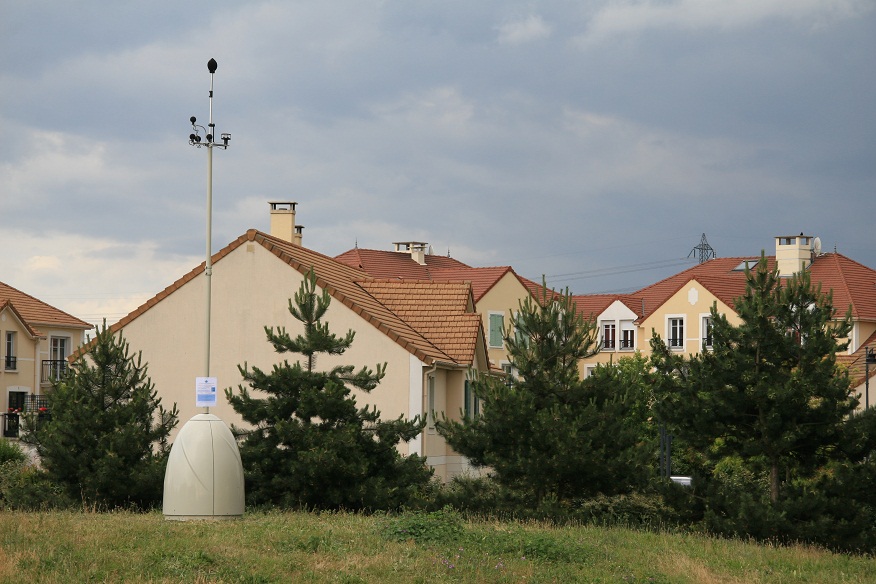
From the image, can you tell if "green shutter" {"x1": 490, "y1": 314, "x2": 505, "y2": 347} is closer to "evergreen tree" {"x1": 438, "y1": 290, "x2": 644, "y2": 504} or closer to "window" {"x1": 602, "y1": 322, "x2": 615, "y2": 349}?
"window" {"x1": 602, "y1": 322, "x2": 615, "y2": 349}

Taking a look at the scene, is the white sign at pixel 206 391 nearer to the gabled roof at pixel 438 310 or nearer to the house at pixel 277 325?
the house at pixel 277 325

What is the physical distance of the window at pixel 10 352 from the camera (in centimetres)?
6462

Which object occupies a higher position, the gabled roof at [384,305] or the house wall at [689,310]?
the house wall at [689,310]

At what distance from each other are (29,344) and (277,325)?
35335 millimetres

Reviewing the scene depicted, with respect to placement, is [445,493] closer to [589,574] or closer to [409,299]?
[589,574]

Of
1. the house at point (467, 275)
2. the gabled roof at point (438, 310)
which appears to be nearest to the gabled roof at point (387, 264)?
the house at point (467, 275)

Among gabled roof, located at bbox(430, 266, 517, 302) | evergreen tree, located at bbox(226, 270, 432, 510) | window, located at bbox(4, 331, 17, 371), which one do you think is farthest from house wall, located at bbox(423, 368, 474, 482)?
window, located at bbox(4, 331, 17, 371)

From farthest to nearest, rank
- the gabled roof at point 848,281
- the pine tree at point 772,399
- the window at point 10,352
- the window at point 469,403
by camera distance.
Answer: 1. the gabled roof at point 848,281
2. the window at point 10,352
3. the window at point 469,403
4. the pine tree at point 772,399

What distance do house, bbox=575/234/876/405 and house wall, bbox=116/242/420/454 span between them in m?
40.9

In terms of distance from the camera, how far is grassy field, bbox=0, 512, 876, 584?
49.7 feet

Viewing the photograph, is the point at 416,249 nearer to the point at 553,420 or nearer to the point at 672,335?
the point at 672,335

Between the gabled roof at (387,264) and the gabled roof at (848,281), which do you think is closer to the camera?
the gabled roof at (848,281)

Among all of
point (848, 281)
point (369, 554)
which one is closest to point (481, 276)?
point (848, 281)

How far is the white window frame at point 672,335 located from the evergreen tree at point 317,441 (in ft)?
193
